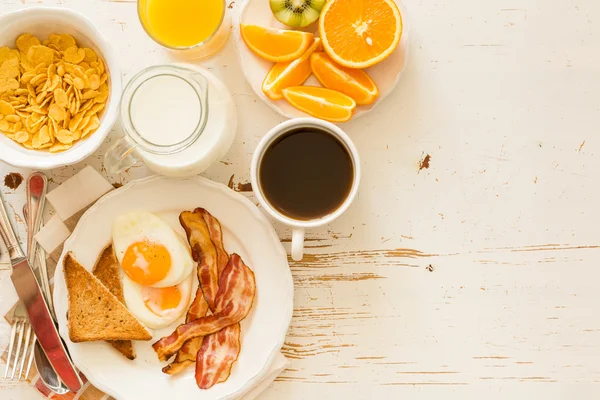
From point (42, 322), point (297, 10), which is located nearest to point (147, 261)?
point (42, 322)

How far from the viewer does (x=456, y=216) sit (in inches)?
50.6

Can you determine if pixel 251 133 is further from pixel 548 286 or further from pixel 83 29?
pixel 548 286

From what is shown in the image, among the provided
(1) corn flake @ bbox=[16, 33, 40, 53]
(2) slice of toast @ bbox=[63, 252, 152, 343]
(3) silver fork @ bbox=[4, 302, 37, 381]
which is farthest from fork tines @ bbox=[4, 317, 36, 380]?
(1) corn flake @ bbox=[16, 33, 40, 53]

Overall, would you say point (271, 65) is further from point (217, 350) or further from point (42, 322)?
point (42, 322)

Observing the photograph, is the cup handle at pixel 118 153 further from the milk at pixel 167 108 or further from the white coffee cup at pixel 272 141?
the white coffee cup at pixel 272 141

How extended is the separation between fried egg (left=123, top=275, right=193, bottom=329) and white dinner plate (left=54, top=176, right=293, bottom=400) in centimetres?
4

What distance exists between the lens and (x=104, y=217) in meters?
1.21

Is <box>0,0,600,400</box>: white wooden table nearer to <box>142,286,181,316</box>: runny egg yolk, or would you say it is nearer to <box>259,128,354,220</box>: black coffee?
<box>259,128,354,220</box>: black coffee

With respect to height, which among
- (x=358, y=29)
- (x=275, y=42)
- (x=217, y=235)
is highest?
(x=358, y=29)

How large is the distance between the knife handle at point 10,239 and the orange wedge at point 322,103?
66 centimetres

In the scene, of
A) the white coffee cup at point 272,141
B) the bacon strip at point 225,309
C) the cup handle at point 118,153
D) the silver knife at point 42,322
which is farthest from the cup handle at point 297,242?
the silver knife at point 42,322

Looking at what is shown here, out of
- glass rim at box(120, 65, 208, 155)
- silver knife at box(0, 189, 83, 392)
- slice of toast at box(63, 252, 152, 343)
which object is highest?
glass rim at box(120, 65, 208, 155)

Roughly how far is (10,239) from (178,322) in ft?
1.33

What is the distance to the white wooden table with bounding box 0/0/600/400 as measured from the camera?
4.19 ft
